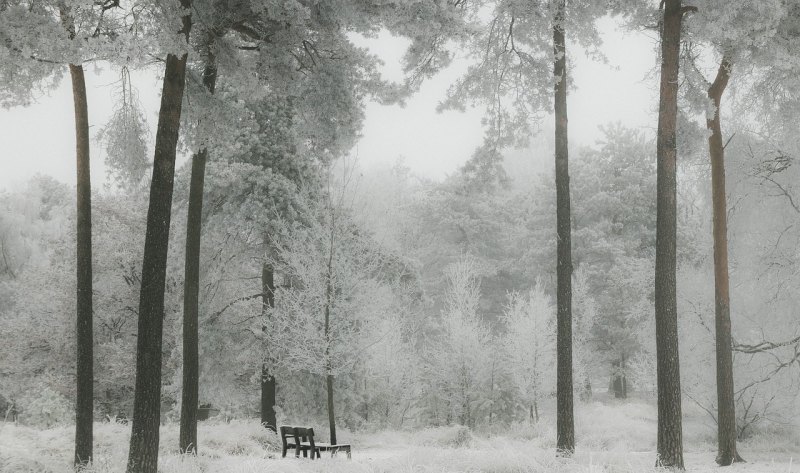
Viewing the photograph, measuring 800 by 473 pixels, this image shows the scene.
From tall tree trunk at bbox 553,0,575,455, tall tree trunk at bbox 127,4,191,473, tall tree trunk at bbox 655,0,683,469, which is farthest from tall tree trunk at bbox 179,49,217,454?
tall tree trunk at bbox 655,0,683,469

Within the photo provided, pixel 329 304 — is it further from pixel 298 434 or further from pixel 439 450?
pixel 439 450

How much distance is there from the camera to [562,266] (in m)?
10.5

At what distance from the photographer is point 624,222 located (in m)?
29.7

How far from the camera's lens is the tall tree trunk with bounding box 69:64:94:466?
30.8 feet

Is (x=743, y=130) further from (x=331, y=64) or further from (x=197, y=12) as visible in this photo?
(x=197, y=12)

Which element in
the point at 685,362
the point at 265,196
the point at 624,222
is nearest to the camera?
the point at 265,196

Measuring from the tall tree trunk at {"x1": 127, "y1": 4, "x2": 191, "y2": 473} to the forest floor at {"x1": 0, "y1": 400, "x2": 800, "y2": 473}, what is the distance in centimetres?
67

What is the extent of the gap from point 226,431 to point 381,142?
49.9m

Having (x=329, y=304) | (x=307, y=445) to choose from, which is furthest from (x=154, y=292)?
(x=329, y=304)

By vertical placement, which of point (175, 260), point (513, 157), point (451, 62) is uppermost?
point (513, 157)

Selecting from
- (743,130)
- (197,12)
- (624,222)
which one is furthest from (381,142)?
(197,12)

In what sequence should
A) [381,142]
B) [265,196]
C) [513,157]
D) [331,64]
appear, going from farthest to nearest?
[381,142] → [513,157] → [265,196] → [331,64]

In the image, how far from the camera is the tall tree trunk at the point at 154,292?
7504mm

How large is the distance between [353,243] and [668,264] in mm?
6992
